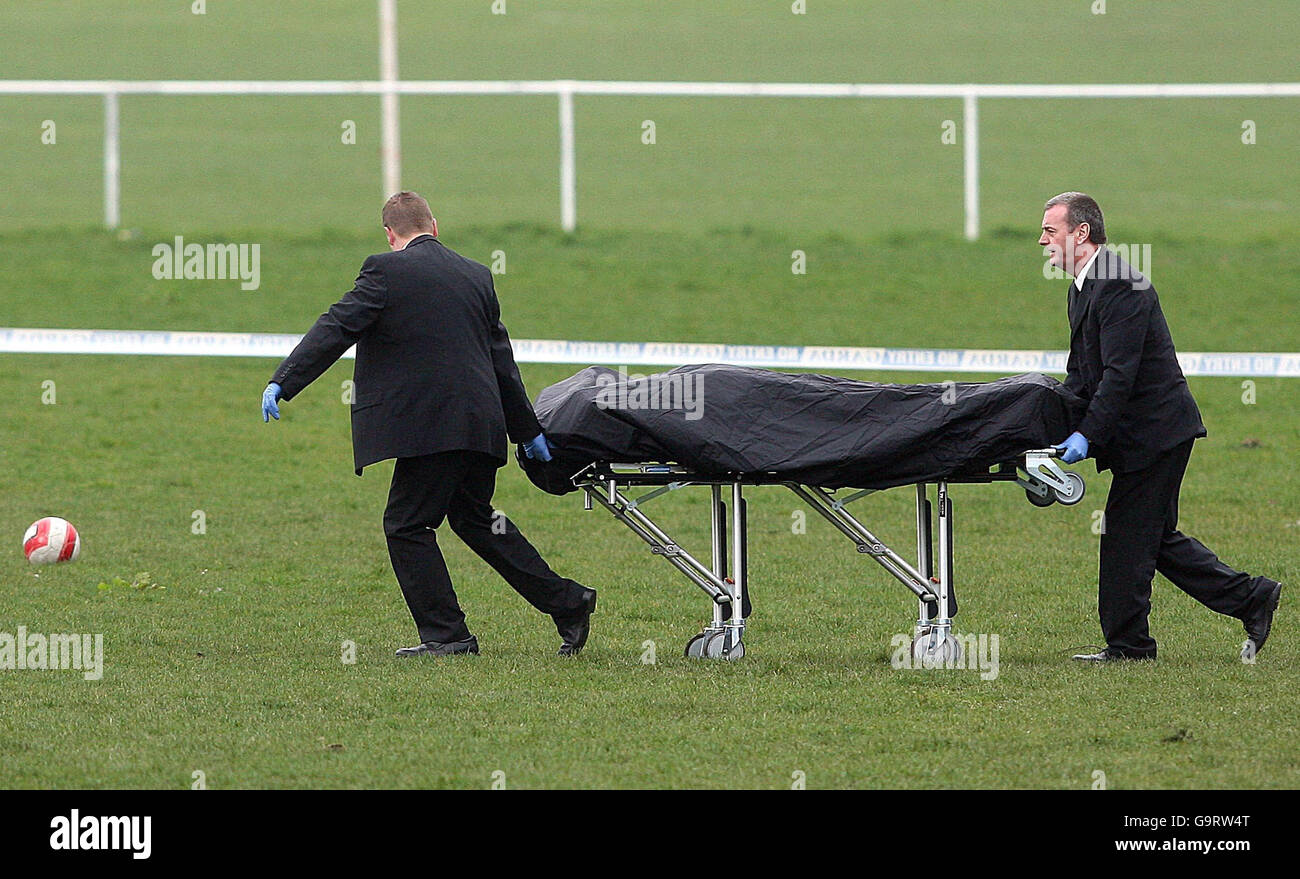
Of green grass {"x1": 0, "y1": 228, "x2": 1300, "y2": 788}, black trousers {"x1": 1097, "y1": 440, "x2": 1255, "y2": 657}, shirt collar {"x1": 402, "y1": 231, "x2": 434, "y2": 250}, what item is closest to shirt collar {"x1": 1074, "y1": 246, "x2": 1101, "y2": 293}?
black trousers {"x1": 1097, "y1": 440, "x2": 1255, "y2": 657}

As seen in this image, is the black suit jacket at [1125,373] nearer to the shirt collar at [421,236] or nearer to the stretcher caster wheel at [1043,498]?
the stretcher caster wheel at [1043,498]

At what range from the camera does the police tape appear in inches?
589

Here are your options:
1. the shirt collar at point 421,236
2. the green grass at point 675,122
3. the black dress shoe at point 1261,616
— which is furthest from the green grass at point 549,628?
the green grass at point 675,122

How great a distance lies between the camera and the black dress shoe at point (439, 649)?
27.3 feet

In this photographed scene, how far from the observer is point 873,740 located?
6.89 metres

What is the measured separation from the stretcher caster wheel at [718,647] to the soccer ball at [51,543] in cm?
408

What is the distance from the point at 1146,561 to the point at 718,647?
178cm

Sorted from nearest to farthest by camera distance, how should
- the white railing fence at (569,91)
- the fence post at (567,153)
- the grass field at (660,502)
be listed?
the grass field at (660,502) < the white railing fence at (569,91) < the fence post at (567,153)

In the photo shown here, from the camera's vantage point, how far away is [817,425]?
783cm

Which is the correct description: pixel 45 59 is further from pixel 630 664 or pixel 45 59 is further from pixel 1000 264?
pixel 630 664

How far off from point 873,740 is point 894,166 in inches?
1192

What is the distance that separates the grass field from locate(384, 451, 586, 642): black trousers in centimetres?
28
